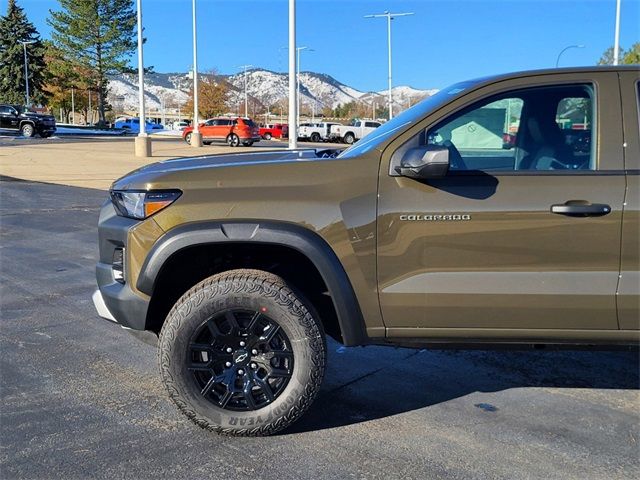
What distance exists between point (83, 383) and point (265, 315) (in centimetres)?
155

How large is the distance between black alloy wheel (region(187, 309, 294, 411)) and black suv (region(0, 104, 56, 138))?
38170 millimetres

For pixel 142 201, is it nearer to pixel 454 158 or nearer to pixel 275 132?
pixel 454 158

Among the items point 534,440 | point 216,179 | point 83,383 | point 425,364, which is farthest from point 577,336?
point 83,383

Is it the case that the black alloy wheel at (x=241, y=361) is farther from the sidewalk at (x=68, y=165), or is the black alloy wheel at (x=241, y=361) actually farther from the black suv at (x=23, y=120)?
the black suv at (x=23, y=120)

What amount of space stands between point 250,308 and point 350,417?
0.93 metres

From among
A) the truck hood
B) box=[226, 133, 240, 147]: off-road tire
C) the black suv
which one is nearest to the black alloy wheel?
the truck hood

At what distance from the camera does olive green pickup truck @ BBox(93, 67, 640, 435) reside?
300 cm

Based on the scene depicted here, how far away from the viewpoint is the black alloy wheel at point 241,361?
3.19 metres

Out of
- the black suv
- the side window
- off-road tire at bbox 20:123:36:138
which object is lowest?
the side window

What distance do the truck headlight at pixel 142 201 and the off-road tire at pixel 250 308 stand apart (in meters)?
0.47

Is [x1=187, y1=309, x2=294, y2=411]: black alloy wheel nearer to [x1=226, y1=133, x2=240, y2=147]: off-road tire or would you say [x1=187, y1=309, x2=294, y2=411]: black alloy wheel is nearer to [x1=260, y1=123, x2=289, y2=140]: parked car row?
[x1=226, y1=133, x2=240, y2=147]: off-road tire

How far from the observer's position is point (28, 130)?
36.9 m

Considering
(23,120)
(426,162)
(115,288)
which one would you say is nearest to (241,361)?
(115,288)

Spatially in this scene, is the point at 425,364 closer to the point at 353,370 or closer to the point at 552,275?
the point at 353,370
